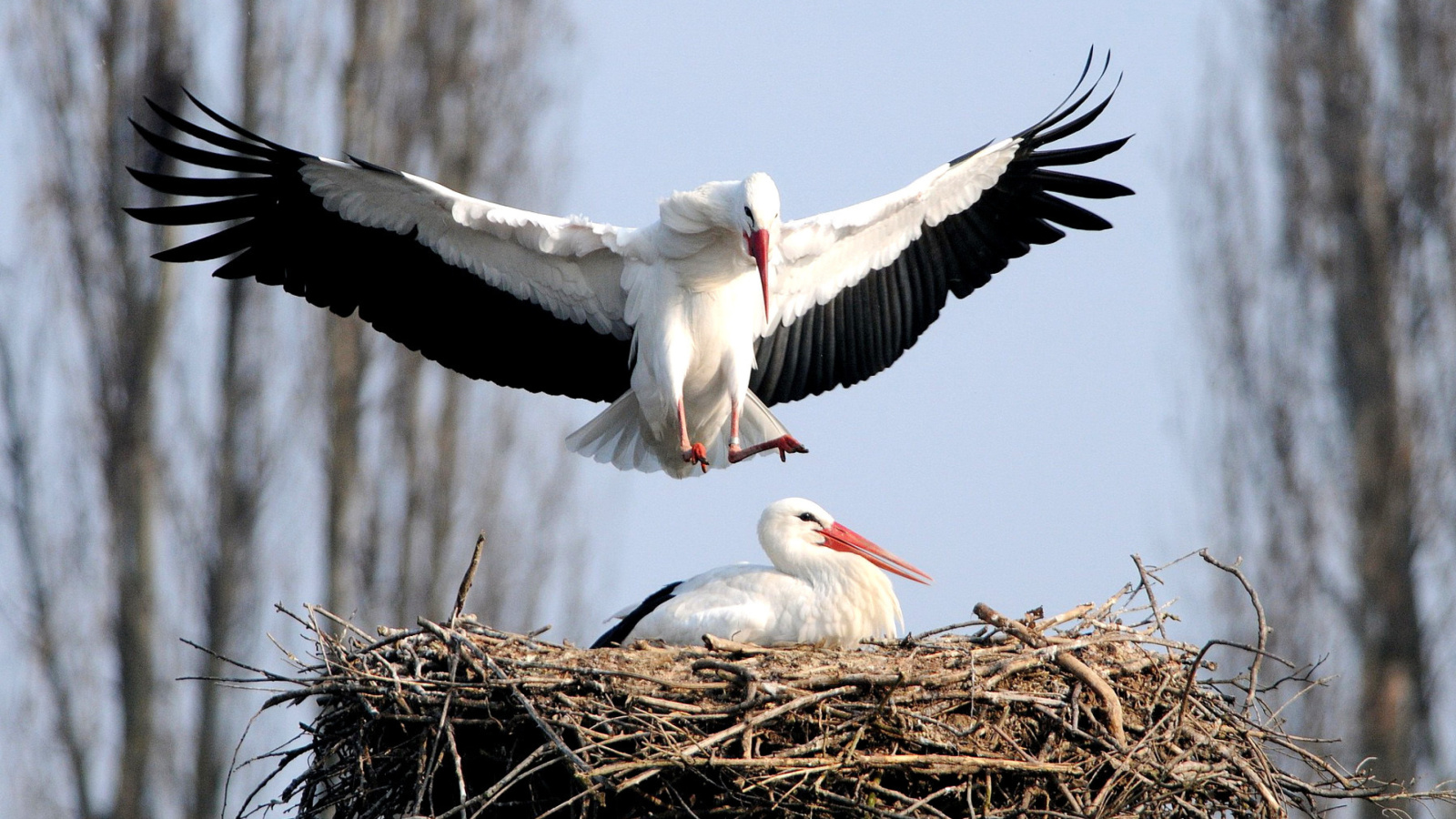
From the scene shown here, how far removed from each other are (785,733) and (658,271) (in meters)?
2.22

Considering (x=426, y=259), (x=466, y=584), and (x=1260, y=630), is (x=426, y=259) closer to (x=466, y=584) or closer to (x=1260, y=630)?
(x=466, y=584)

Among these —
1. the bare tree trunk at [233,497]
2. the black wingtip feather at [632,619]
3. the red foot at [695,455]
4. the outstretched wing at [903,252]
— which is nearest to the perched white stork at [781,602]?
the black wingtip feather at [632,619]

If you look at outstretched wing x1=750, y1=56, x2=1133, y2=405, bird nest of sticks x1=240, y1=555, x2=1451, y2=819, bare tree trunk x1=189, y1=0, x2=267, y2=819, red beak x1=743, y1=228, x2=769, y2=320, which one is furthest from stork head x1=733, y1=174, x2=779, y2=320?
bare tree trunk x1=189, y1=0, x2=267, y2=819

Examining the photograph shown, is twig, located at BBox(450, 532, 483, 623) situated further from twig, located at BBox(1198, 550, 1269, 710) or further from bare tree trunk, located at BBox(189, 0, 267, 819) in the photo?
bare tree trunk, located at BBox(189, 0, 267, 819)

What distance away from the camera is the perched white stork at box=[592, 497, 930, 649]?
486cm

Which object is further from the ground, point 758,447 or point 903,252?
point 903,252

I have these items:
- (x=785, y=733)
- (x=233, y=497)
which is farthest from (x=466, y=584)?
(x=233, y=497)

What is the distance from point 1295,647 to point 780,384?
4626 mm

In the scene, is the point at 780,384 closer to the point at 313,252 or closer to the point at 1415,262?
the point at 313,252

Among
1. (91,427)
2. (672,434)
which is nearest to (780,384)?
(672,434)

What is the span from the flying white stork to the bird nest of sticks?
5.58 ft

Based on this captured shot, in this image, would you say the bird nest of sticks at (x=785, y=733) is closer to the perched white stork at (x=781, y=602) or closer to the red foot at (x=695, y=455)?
the perched white stork at (x=781, y=602)

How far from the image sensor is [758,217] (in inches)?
212

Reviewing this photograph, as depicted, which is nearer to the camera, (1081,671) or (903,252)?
(1081,671)
